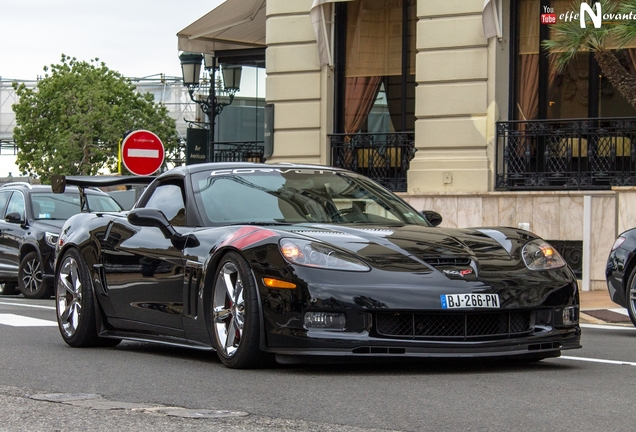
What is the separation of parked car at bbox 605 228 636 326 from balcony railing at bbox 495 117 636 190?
7028 millimetres

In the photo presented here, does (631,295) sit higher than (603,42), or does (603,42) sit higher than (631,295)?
(603,42)

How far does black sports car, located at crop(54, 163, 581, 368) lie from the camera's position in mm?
6789

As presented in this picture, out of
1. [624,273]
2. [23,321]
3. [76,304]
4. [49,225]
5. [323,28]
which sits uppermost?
[323,28]

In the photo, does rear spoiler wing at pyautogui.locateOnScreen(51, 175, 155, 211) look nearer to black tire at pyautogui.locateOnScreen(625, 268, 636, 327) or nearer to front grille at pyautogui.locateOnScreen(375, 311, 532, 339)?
front grille at pyautogui.locateOnScreen(375, 311, 532, 339)

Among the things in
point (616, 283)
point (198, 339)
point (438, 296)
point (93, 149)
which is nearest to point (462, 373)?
point (438, 296)

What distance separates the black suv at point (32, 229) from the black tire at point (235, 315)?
10.7 meters

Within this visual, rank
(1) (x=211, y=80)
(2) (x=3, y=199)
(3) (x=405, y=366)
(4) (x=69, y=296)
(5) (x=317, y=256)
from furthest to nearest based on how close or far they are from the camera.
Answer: (1) (x=211, y=80) → (2) (x=3, y=199) → (4) (x=69, y=296) → (3) (x=405, y=366) → (5) (x=317, y=256)

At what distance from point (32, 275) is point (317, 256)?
38.6ft

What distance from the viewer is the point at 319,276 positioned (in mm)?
6797

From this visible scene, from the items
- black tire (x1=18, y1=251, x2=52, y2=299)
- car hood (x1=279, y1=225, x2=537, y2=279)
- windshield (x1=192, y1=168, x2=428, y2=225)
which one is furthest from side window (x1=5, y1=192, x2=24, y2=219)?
car hood (x1=279, y1=225, x2=537, y2=279)

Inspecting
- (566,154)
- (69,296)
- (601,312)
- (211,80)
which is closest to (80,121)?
(211,80)

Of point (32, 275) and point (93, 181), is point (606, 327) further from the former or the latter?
point (32, 275)

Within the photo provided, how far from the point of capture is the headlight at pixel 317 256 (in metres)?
6.86

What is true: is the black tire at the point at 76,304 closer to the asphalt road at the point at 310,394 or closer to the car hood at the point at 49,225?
the asphalt road at the point at 310,394
